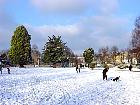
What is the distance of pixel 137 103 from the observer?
22.2 meters

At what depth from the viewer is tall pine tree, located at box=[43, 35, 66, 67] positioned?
108250 millimetres

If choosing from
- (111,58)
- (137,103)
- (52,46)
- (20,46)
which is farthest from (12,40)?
(111,58)

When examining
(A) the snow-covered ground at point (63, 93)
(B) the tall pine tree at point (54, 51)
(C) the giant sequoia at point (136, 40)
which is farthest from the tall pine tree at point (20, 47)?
(A) the snow-covered ground at point (63, 93)

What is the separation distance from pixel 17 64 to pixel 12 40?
731cm

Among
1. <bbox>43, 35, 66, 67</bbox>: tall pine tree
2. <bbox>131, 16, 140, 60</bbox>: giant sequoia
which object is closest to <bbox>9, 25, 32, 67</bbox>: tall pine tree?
<bbox>43, 35, 66, 67</bbox>: tall pine tree

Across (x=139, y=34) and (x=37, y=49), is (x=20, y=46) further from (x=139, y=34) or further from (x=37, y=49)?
(x=37, y=49)

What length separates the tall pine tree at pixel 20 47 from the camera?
314ft

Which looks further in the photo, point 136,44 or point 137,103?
point 136,44

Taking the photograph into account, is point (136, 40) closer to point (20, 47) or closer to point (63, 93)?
point (20, 47)

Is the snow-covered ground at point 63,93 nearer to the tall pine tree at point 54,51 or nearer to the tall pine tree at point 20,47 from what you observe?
the tall pine tree at point 20,47

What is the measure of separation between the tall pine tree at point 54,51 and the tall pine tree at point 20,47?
11054 millimetres

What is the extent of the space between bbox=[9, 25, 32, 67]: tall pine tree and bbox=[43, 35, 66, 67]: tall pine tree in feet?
36.3

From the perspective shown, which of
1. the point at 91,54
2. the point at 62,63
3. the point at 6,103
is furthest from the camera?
the point at 91,54

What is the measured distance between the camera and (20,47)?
9700 centimetres
